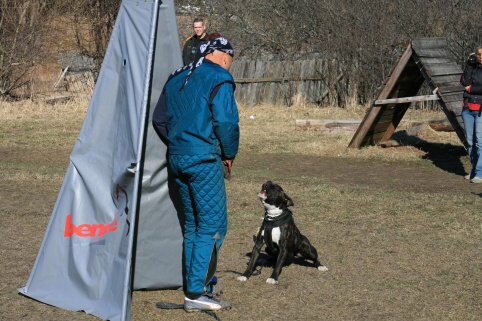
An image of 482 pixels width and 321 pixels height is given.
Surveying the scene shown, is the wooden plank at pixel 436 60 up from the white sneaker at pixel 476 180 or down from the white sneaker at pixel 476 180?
up

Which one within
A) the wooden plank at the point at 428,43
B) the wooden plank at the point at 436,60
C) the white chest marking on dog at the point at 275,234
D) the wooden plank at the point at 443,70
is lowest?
the white chest marking on dog at the point at 275,234

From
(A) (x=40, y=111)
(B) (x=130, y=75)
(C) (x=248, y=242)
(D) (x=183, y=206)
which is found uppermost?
(B) (x=130, y=75)

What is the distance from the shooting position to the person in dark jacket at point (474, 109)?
10.6m

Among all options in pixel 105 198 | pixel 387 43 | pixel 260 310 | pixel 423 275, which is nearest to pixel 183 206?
pixel 105 198

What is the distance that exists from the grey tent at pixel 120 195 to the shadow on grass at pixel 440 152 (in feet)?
23.9

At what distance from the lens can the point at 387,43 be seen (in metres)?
20.7

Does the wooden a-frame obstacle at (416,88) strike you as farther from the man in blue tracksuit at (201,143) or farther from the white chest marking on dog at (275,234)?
the man in blue tracksuit at (201,143)

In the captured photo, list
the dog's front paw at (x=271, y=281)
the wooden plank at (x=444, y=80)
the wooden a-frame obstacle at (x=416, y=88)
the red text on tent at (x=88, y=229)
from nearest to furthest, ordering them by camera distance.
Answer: the red text on tent at (x=88, y=229)
the dog's front paw at (x=271, y=281)
the wooden a-frame obstacle at (x=416, y=88)
the wooden plank at (x=444, y=80)

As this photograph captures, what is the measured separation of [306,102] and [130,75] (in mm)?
17267

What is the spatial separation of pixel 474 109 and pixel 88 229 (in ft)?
23.1

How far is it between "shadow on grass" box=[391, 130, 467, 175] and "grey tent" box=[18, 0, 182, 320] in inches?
287

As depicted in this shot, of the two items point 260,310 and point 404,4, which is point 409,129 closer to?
point 404,4

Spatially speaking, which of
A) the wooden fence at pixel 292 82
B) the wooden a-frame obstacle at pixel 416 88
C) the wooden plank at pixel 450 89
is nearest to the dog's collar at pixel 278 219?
the wooden a-frame obstacle at pixel 416 88

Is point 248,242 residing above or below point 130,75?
below
